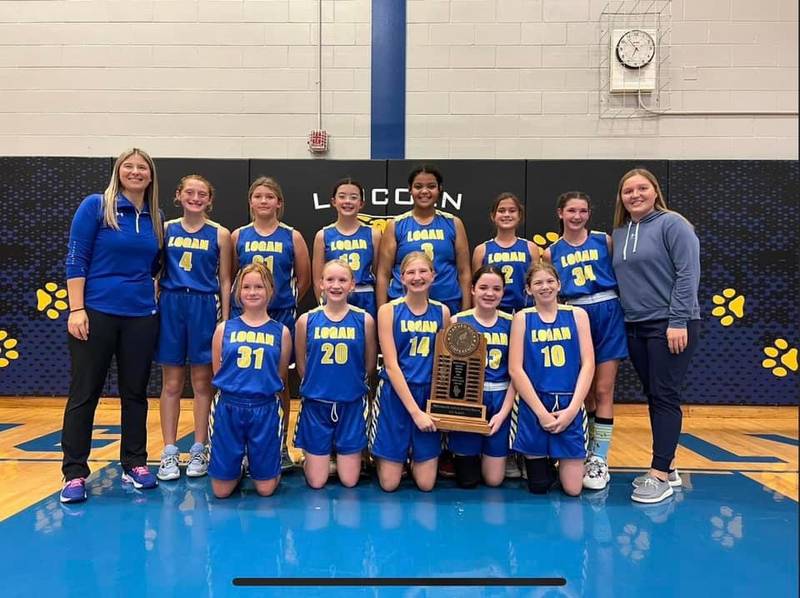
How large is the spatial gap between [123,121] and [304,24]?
2.07m

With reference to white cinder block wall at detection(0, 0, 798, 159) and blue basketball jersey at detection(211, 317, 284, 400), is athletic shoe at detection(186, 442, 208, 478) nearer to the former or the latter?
blue basketball jersey at detection(211, 317, 284, 400)

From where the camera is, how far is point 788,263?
5066mm

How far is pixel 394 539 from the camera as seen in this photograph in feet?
7.67

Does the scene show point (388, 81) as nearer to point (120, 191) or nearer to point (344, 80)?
point (344, 80)

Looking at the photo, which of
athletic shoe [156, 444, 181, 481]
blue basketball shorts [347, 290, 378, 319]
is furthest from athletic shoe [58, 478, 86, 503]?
blue basketball shorts [347, 290, 378, 319]

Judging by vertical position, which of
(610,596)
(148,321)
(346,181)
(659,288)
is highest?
(346,181)

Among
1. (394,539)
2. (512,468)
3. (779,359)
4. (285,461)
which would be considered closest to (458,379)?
(512,468)

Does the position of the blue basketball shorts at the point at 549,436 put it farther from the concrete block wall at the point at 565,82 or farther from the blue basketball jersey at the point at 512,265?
the concrete block wall at the point at 565,82

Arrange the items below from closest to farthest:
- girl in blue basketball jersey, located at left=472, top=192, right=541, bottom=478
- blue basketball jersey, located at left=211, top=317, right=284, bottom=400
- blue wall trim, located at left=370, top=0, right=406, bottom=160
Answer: blue basketball jersey, located at left=211, top=317, right=284, bottom=400, girl in blue basketball jersey, located at left=472, top=192, right=541, bottom=478, blue wall trim, located at left=370, top=0, right=406, bottom=160

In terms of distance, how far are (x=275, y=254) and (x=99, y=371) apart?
1091mm

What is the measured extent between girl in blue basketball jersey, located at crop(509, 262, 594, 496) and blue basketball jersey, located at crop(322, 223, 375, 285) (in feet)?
3.16

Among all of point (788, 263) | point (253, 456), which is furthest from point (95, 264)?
point (788, 263)

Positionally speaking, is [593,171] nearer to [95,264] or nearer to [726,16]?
[726,16]

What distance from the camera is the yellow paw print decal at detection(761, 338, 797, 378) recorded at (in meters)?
5.07
